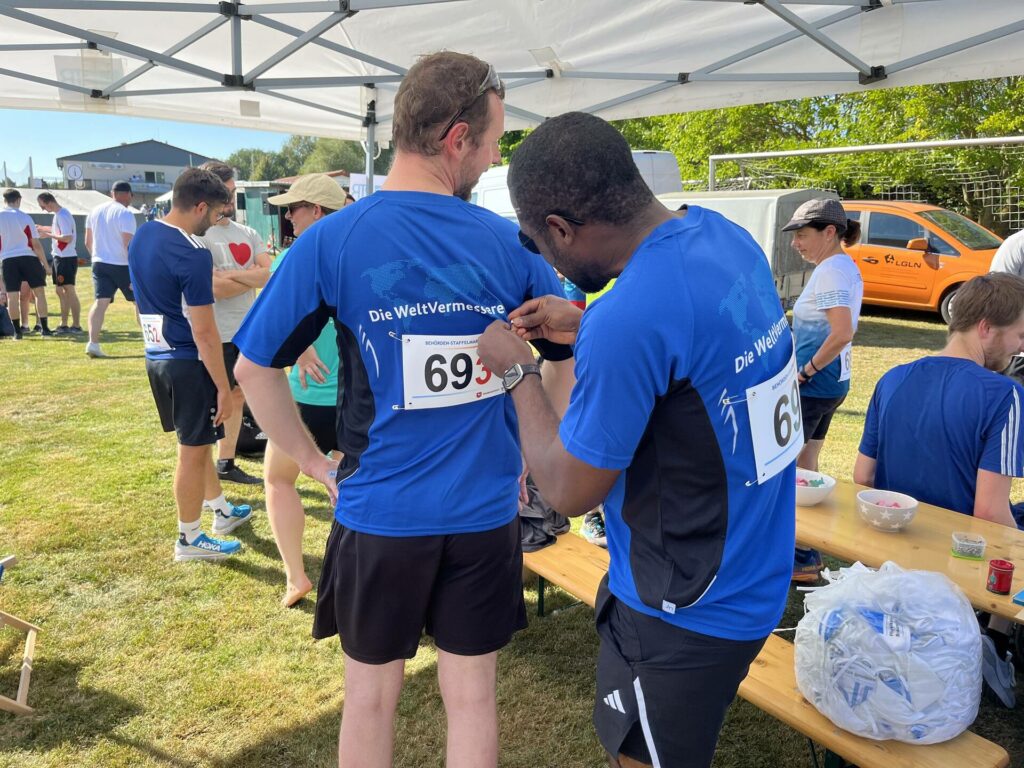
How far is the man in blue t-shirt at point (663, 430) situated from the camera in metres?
1.15

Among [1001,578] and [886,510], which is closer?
[1001,578]

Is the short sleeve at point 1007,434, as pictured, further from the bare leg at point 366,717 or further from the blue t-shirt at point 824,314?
the bare leg at point 366,717

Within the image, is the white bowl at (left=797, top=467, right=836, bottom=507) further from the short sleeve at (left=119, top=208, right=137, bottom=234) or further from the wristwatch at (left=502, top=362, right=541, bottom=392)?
the short sleeve at (left=119, top=208, right=137, bottom=234)

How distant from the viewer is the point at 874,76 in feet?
14.7

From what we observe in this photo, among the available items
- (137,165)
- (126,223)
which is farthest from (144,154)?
(126,223)

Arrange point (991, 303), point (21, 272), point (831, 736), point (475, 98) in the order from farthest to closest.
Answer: point (21, 272) < point (991, 303) < point (831, 736) < point (475, 98)

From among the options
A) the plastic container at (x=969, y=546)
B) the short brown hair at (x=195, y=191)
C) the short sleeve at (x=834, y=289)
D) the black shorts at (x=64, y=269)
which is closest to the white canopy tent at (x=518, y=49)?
the short brown hair at (x=195, y=191)

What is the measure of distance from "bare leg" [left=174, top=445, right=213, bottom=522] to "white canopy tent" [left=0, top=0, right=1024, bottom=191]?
239 cm

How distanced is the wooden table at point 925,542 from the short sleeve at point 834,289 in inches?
50.5

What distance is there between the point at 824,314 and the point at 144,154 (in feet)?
249

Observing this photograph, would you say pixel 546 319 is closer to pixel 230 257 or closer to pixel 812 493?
pixel 812 493

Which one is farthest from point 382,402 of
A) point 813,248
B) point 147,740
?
point 813,248

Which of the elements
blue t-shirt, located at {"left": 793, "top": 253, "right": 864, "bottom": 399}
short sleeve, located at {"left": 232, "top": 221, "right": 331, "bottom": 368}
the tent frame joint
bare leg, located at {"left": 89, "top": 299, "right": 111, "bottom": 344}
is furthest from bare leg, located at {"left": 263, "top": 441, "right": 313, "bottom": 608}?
bare leg, located at {"left": 89, "top": 299, "right": 111, "bottom": 344}

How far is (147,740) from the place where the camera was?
2.53 metres
